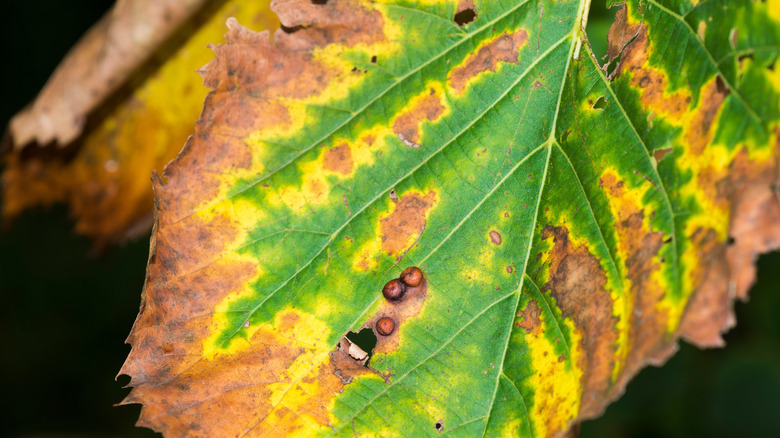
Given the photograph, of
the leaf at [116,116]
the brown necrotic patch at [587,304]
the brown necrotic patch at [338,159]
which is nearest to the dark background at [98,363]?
the leaf at [116,116]

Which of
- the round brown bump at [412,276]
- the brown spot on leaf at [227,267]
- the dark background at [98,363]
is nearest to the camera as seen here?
the brown spot on leaf at [227,267]

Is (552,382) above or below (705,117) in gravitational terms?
below

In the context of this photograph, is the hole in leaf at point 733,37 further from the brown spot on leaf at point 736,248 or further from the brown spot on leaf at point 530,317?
the brown spot on leaf at point 530,317

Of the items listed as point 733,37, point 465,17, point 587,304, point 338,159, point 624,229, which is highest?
point 465,17

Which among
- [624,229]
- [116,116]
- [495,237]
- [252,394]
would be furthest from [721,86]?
[116,116]

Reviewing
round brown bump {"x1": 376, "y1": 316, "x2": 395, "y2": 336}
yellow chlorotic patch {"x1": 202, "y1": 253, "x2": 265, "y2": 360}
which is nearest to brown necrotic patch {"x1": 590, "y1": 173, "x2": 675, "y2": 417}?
round brown bump {"x1": 376, "y1": 316, "x2": 395, "y2": 336}

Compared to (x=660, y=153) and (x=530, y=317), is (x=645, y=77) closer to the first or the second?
(x=660, y=153)
